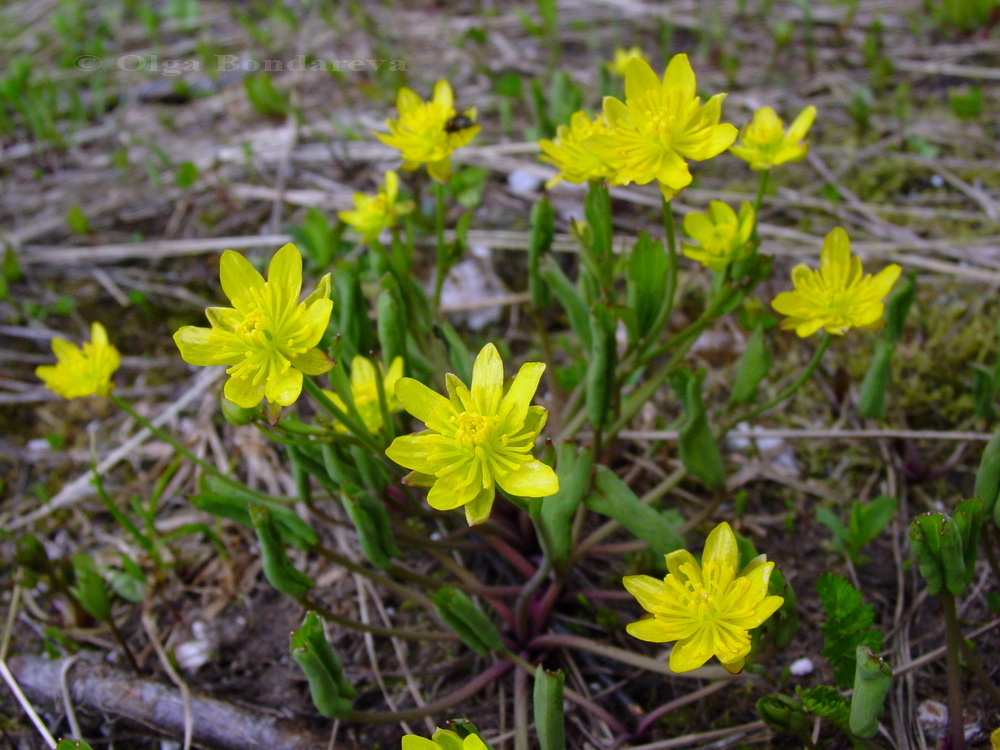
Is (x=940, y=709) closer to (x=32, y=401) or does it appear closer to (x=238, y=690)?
(x=238, y=690)

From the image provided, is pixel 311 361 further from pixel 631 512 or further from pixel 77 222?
pixel 77 222

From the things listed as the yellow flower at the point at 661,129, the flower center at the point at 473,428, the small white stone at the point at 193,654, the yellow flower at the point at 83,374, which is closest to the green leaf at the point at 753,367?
the yellow flower at the point at 661,129

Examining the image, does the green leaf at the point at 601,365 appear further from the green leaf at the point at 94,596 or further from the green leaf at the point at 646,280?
the green leaf at the point at 94,596

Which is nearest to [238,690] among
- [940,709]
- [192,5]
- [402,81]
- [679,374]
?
[679,374]

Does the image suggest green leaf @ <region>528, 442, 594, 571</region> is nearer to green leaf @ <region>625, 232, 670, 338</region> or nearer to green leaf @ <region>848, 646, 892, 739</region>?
green leaf @ <region>625, 232, 670, 338</region>

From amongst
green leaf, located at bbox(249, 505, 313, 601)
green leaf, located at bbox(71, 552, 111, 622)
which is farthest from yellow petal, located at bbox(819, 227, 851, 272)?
green leaf, located at bbox(71, 552, 111, 622)

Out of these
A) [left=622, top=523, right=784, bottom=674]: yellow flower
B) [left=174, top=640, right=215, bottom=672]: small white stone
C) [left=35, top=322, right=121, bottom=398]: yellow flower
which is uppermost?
[left=35, top=322, right=121, bottom=398]: yellow flower

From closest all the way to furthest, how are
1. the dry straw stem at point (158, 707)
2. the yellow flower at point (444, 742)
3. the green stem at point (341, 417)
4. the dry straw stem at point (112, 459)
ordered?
the yellow flower at point (444, 742), the green stem at point (341, 417), the dry straw stem at point (158, 707), the dry straw stem at point (112, 459)
